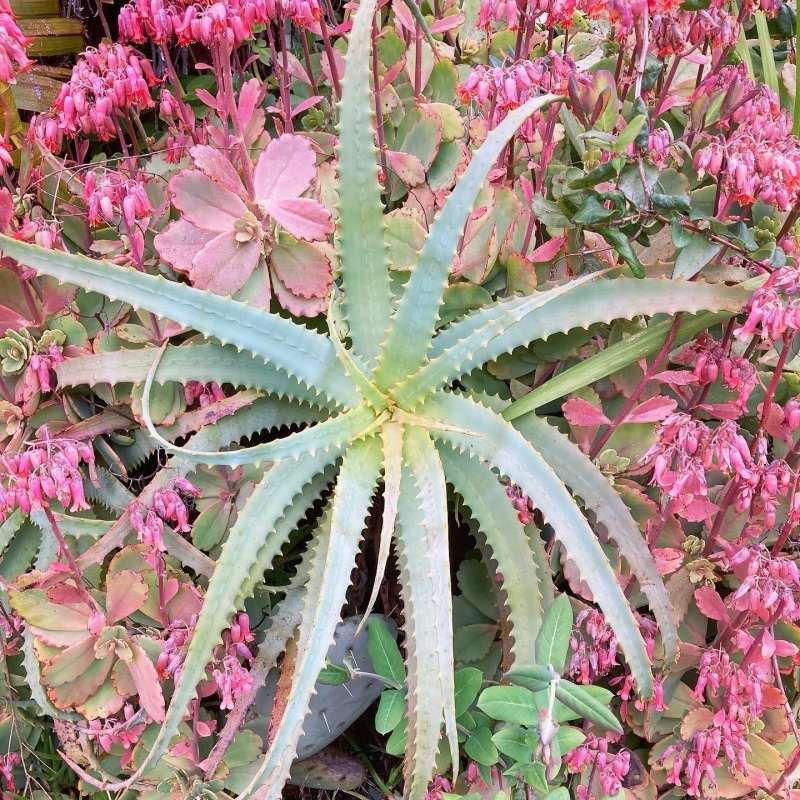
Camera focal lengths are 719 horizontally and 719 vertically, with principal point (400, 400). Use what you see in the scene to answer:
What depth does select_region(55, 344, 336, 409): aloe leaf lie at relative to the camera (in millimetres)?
1143

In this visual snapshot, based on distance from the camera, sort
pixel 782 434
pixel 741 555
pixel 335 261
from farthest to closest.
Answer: pixel 335 261
pixel 782 434
pixel 741 555

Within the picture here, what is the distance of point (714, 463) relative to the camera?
1.13 meters

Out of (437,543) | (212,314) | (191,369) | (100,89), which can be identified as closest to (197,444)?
(191,369)

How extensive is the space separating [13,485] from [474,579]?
75cm

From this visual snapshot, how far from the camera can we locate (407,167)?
4.20 ft

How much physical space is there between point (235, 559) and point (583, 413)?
22.6 inches

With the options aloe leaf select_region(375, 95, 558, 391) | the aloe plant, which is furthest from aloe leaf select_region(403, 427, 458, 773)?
aloe leaf select_region(375, 95, 558, 391)

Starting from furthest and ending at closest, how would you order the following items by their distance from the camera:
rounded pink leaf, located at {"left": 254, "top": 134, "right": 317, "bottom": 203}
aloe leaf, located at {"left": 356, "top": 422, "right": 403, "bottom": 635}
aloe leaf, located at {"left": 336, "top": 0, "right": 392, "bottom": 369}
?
rounded pink leaf, located at {"left": 254, "top": 134, "right": 317, "bottom": 203} → aloe leaf, located at {"left": 336, "top": 0, "right": 392, "bottom": 369} → aloe leaf, located at {"left": 356, "top": 422, "right": 403, "bottom": 635}

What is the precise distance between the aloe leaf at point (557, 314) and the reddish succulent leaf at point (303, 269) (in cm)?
22

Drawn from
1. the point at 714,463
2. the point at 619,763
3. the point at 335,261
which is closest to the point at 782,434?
the point at 714,463

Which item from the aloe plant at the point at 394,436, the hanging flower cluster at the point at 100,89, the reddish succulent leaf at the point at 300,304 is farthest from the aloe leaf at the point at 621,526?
the hanging flower cluster at the point at 100,89

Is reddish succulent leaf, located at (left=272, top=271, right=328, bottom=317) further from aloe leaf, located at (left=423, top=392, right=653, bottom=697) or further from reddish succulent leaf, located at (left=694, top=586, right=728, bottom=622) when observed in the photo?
reddish succulent leaf, located at (left=694, top=586, right=728, bottom=622)

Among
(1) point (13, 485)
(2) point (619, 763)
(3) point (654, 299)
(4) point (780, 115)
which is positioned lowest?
(2) point (619, 763)

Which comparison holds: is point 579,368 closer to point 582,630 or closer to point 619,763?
point 582,630
